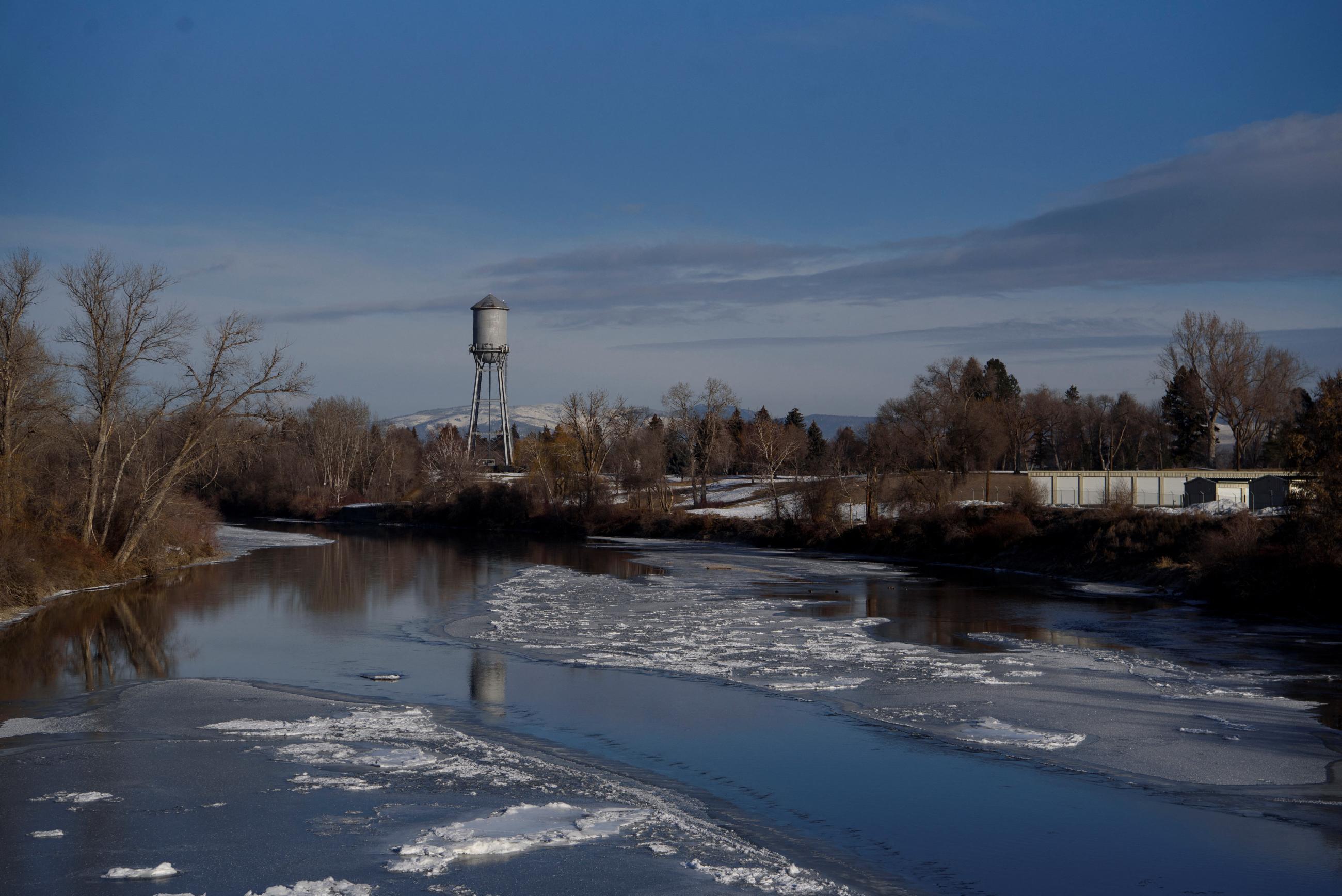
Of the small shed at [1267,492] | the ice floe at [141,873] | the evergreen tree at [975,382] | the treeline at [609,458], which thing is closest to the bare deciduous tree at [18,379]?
the treeline at [609,458]

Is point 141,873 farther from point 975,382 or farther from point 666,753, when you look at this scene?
point 975,382

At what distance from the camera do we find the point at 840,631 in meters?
22.0

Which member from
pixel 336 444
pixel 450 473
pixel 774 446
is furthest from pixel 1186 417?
pixel 336 444

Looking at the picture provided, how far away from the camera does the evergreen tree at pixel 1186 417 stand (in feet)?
244

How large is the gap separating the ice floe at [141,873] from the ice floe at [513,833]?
156 cm

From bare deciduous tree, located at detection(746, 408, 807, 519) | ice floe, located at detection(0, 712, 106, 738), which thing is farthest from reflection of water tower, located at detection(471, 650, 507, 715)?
bare deciduous tree, located at detection(746, 408, 807, 519)

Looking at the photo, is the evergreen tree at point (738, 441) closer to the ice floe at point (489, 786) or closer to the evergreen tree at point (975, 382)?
the evergreen tree at point (975, 382)

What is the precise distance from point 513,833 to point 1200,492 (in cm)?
4484

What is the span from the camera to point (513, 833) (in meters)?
8.91

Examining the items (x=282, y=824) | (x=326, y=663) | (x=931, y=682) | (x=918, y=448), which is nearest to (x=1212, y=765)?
(x=931, y=682)

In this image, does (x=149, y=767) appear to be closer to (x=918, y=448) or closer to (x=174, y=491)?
(x=174, y=491)

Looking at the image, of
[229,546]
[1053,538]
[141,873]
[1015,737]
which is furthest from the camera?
[229,546]

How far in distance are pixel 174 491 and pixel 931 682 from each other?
29.7 metres

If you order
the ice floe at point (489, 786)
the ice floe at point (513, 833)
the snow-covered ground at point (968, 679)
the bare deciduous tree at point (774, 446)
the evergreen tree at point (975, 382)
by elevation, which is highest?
the evergreen tree at point (975, 382)
